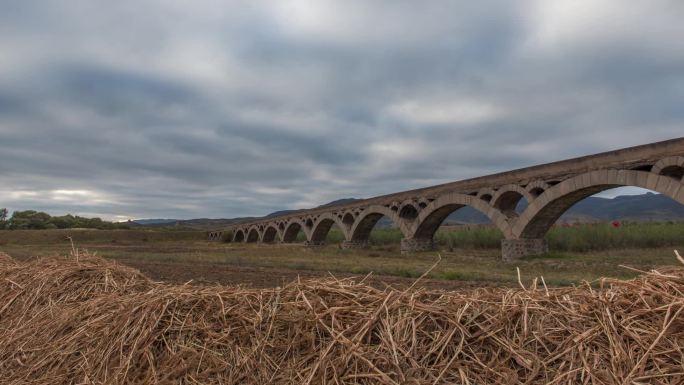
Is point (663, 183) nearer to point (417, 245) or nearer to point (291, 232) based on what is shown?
point (417, 245)

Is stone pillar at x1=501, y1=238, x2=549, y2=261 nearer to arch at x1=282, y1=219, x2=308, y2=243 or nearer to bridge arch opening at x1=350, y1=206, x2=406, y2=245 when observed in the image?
bridge arch opening at x1=350, y1=206, x2=406, y2=245

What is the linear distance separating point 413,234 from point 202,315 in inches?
1428

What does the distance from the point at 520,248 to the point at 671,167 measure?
999 cm

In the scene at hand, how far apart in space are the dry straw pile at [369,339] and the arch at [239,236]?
9402 cm

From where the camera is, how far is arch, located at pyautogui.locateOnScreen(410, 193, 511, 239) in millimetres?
29141

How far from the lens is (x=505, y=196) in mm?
29625

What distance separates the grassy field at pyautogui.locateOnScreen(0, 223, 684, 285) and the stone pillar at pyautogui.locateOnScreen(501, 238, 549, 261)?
1.20 m

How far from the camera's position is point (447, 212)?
37250 millimetres

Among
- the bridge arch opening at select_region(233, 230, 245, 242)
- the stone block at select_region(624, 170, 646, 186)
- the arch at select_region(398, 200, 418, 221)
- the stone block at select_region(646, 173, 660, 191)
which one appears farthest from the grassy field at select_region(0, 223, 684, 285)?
the bridge arch opening at select_region(233, 230, 245, 242)

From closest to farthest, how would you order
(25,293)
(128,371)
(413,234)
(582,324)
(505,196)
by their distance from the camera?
(582,324) → (128,371) → (25,293) → (505,196) → (413,234)

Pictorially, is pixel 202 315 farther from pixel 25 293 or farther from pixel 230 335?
pixel 25 293

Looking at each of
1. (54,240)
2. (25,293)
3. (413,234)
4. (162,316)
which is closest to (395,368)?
(162,316)

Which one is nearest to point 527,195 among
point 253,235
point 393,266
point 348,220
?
point 393,266

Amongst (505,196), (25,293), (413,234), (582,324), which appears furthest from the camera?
(413,234)
